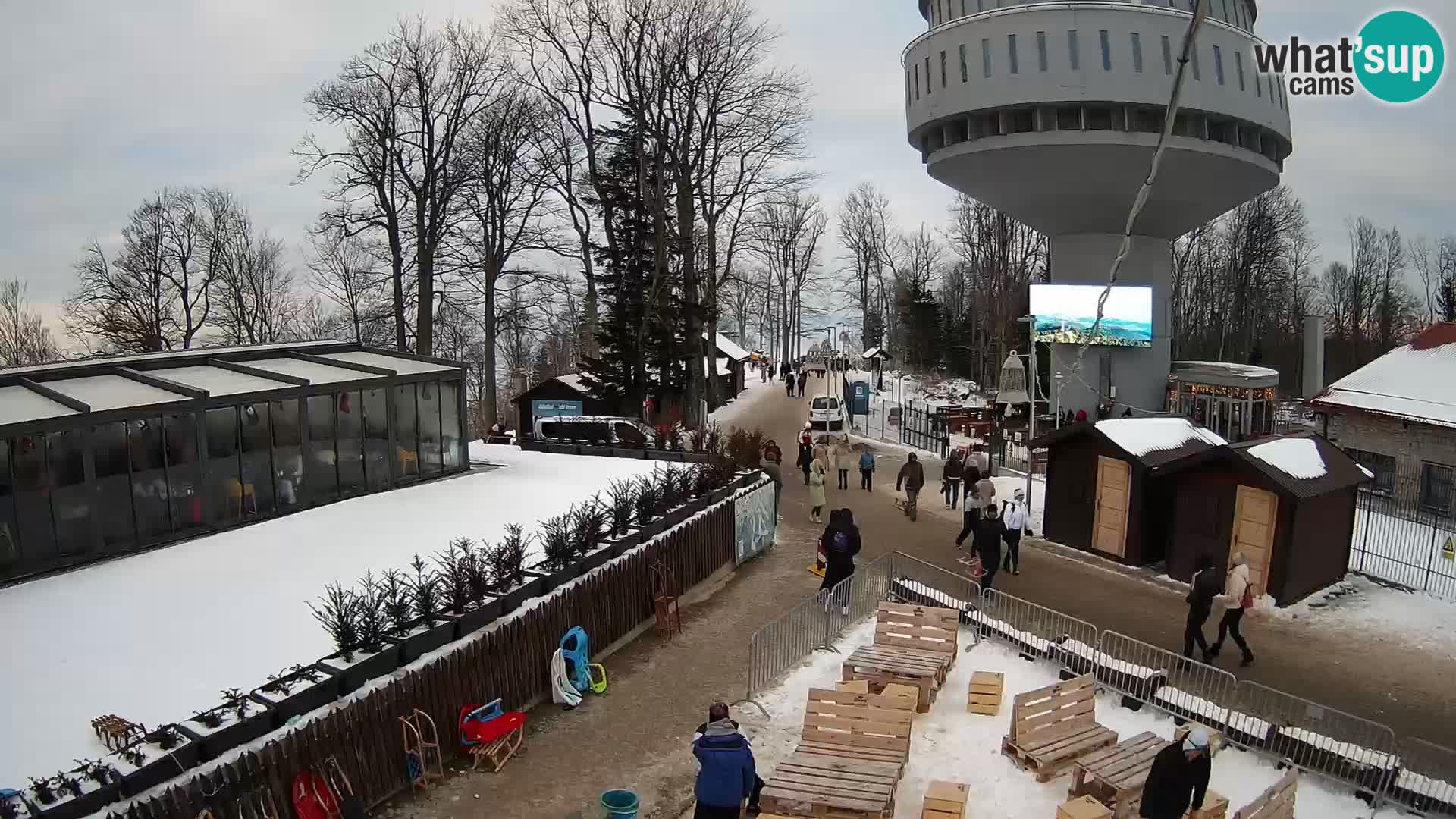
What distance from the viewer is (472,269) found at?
121 feet

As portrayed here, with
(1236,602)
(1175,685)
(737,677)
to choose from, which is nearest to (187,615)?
(737,677)

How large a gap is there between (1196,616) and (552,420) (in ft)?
68.5

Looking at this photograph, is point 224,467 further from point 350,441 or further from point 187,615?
point 187,615

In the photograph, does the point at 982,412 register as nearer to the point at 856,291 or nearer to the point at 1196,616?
the point at 1196,616

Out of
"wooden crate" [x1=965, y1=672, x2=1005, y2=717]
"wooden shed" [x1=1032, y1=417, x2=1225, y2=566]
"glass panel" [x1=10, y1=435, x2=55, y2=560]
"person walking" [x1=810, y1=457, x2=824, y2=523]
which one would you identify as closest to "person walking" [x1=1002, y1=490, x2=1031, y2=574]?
"wooden shed" [x1=1032, y1=417, x2=1225, y2=566]

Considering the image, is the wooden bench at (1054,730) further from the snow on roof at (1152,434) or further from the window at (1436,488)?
the window at (1436,488)

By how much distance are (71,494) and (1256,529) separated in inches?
776

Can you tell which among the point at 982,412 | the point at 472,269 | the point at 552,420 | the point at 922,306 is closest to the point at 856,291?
the point at 922,306

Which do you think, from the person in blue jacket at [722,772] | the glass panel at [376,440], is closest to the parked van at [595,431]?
the glass panel at [376,440]

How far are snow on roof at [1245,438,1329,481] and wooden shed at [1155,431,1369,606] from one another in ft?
0.06

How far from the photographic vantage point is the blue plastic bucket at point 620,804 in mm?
8398

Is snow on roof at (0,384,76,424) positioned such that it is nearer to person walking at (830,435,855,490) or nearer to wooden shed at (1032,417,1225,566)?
person walking at (830,435,855,490)

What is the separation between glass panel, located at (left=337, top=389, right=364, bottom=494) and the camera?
18328 millimetres

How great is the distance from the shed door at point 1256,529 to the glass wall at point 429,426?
17.0 m
